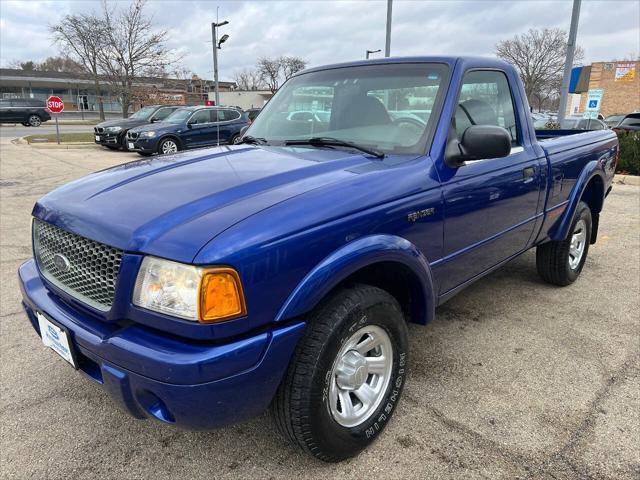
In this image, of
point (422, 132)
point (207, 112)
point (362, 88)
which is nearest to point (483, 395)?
point (422, 132)

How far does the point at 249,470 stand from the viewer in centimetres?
216

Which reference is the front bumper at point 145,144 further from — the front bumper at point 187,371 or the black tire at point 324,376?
the black tire at point 324,376

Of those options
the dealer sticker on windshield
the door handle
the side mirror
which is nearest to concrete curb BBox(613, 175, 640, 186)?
the door handle

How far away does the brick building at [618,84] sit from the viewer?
3969cm

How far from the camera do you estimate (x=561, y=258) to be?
13.7ft

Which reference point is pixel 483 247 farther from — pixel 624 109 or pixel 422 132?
pixel 624 109

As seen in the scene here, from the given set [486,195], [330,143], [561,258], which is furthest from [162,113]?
[486,195]

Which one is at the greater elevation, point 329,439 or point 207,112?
point 207,112

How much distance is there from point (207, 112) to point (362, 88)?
1286 centimetres

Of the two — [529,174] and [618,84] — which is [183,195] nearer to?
[529,174]

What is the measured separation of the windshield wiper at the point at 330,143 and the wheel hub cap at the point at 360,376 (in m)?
0.96

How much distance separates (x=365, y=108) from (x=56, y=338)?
6.83 ft

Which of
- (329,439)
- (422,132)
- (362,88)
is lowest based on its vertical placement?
(329,439)

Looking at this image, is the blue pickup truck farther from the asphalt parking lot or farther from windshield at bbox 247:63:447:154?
the asphalt parking lot
